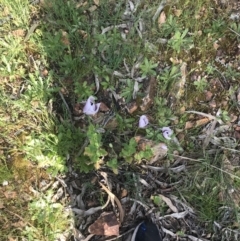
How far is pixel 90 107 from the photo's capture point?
2311mm

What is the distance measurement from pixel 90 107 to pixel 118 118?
165 mm

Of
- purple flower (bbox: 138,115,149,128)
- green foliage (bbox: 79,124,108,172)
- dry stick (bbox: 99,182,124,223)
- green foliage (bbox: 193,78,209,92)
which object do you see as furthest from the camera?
green foliage (bbox: 193,78,209,92)

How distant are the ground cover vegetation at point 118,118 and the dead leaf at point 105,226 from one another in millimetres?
18

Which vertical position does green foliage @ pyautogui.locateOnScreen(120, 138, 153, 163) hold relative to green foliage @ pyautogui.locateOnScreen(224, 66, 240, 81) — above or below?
below

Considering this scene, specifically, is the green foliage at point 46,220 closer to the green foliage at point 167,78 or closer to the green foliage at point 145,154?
the green foliage at point 145,154

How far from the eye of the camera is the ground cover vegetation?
2229mm

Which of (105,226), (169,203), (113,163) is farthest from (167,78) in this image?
(105,226)

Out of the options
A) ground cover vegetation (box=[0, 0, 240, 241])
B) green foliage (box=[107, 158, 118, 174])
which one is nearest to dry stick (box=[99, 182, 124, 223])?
ground cover vegetation (box=[0, 0, 240, 241])

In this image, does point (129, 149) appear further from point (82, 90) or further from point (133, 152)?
point (82, 90)

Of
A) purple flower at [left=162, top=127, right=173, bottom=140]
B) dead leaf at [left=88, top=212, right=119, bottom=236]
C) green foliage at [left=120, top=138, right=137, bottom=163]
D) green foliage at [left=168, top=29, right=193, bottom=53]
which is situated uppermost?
green foliage at [left=168, top=29, right=193, bottom=53]

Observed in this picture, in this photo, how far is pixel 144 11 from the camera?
2.55m

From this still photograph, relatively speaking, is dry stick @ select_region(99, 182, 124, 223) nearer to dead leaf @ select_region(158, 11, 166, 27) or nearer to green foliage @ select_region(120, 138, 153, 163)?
green foliage @ select_region(120, 138, 153, 163)

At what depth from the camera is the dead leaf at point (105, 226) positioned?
2.15 m

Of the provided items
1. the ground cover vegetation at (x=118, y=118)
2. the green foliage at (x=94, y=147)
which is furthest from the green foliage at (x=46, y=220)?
the green foliage at (x=94, y=147)
